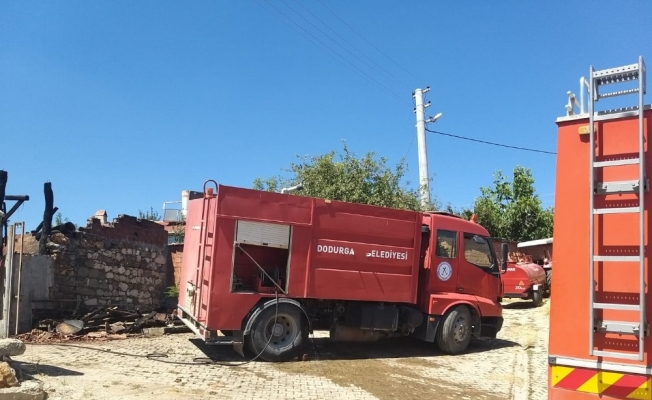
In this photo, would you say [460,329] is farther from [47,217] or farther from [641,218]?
[47,217]

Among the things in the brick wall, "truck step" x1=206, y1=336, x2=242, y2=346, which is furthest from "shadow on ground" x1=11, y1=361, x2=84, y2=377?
the brick wall

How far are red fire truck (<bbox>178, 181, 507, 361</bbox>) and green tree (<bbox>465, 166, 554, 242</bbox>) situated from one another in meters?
15.0

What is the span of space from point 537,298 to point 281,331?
12778mm

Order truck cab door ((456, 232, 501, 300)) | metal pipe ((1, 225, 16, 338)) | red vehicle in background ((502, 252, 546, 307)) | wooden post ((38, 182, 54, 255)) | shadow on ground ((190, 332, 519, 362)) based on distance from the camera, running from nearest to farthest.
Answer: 1. metal pipe ((1, 225, 16, 338))
2. shadow on ground ((190, 332, 519, 362))
3. truck cab door ((456, 232, 501, 300))
4. wooden post ((38, 182, 54, 255))
5. red vehicle in background ((502, 252, 546, 307))

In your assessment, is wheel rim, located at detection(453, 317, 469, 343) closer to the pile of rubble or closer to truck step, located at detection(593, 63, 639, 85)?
the pile of rubble

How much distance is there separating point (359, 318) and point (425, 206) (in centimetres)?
1350

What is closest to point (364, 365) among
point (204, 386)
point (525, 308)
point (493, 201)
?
point (204, 386)

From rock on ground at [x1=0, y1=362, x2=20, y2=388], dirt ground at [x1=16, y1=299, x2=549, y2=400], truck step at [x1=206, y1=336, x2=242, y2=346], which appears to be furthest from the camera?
truck step at [x1=206, y1=336, x2=242, y2=346]

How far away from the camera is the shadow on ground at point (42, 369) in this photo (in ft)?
24.2

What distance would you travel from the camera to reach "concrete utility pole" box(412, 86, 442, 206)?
78.8 ft

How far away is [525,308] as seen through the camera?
19.5 meters

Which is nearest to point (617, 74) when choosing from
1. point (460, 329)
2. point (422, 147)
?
point (460, 329)

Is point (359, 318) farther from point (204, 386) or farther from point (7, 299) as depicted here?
point (7, 299)

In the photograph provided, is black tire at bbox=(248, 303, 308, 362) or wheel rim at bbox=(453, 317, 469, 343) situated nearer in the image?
black tire at bbox=(248, 303, 308, 362)
